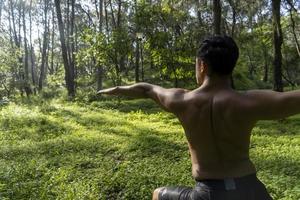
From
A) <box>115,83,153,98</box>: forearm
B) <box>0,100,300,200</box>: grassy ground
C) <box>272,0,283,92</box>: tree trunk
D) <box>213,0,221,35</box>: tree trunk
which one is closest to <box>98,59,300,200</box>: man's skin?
<box>115,83,153,98</box>: forearm

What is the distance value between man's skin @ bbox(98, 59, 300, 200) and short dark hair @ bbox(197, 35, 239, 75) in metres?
0.05

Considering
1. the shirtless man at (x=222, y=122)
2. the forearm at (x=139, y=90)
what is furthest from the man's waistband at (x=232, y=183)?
the forearm at (x=139, y=90)

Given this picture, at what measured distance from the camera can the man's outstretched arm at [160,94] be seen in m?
3.07

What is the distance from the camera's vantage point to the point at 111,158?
372 inches

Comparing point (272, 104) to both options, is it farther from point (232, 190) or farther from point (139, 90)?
point (139, 90)

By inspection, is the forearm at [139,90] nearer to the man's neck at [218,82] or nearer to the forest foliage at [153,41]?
the man's neck at [218,82]

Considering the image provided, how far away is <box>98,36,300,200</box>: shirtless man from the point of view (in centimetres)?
264

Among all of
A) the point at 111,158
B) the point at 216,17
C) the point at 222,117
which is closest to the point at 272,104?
the point at 222,117

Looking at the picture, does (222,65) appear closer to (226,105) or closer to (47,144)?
(226,105)

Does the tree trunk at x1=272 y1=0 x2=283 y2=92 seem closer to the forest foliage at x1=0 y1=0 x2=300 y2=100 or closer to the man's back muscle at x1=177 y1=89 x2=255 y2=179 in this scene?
the forest foliage at x1=0 y1=0 x2=300 y2=100

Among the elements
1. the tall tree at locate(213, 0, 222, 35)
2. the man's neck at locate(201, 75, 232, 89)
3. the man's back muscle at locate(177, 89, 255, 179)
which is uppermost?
the tall tree at locate(213, 0, 222, 35)

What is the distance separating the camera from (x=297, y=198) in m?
6.36

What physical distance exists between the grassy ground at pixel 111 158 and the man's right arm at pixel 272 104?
423 cm

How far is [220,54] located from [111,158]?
23.0 feet
